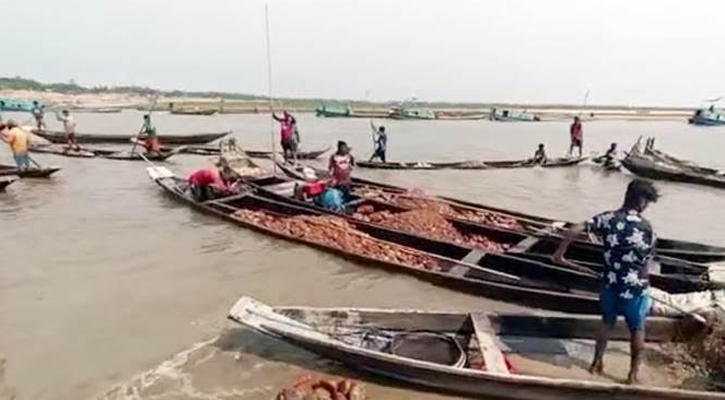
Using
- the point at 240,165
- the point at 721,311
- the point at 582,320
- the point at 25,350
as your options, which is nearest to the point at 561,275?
the point at 582,320

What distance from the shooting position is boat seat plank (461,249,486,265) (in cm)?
790

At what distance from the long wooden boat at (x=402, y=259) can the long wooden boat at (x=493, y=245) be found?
0.19 m

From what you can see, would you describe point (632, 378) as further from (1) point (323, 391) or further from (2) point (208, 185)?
(2) point (208, 185)

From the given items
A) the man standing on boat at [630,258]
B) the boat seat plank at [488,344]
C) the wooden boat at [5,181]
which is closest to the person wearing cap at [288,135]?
the wooden boat at [5,181]

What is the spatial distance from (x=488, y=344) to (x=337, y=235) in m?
4.47

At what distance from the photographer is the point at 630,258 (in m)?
4.54

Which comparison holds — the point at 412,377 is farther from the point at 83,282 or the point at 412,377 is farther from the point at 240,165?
the point at 240,165

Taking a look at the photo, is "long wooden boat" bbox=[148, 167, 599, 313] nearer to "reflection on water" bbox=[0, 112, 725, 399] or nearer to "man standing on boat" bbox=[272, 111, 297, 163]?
"reflection on water" bbox=[0, 112, 725, 399]

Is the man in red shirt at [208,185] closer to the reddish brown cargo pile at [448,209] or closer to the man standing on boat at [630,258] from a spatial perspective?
the reddish brown cargo pile at [448,209]

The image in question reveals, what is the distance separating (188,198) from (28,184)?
250 inches

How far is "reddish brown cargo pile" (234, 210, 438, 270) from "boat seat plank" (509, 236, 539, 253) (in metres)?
1.27

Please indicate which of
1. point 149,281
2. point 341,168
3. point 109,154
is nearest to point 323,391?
point 149,281

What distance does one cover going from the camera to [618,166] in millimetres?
22750

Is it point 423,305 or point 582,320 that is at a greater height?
point 582,320
